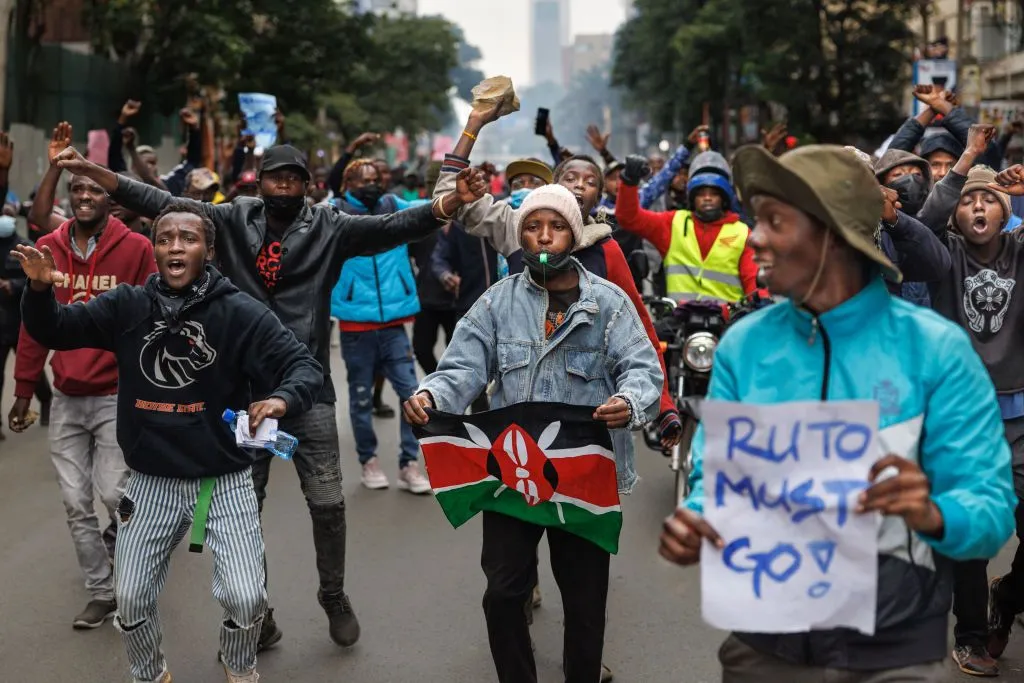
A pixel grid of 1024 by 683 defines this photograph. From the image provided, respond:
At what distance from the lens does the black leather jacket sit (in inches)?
228

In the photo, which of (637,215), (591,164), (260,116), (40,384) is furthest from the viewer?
(260,116)

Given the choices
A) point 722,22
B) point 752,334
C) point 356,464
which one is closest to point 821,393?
point 752,334

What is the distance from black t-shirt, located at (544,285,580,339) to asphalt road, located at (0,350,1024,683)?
1.58 m

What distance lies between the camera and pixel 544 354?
15.7 ft

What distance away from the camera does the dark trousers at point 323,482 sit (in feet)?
19.2

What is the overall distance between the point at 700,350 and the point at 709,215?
787 mm

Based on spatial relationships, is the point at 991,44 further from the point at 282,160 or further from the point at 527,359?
the point at 527,359

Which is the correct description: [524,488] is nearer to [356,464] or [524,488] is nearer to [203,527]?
[203,527]

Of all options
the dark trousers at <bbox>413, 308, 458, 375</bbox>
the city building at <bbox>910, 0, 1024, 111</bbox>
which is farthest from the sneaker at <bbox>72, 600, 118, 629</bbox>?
the city building at <bbox>910, 0, 1024, 111</bbox>

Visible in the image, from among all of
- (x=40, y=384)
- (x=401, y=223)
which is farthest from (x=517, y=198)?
(x=40, y=384)

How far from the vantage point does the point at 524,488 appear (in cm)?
471

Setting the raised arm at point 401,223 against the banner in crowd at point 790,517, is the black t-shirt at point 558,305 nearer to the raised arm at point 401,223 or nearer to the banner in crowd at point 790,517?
the raised arm at point 401,223

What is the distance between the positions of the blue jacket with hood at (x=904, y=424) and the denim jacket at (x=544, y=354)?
1.57 m

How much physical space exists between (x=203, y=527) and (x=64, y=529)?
3664 mm
